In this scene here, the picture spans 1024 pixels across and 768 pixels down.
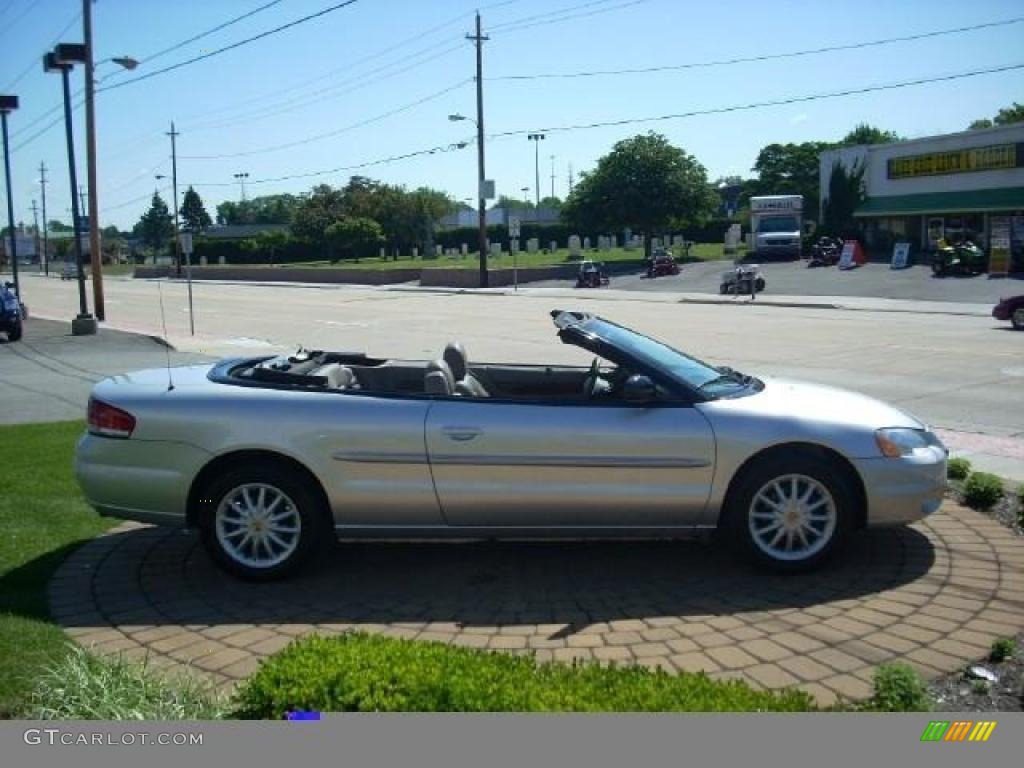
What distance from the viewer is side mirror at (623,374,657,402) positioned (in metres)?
5.00

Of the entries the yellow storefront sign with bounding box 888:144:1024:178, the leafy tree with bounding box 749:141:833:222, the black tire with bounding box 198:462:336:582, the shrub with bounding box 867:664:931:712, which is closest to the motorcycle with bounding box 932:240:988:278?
the yellow storefront sign with bounding box 888:144:1024:178

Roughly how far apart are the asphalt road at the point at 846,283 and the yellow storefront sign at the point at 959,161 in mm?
5329

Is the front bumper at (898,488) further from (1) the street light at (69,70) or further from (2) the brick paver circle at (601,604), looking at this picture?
(1) the street light at (69,70)

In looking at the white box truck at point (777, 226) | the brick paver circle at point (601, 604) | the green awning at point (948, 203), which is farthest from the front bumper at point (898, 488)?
the white box truck at point (777, 226)

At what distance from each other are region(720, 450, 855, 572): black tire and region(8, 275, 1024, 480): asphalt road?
3.08m

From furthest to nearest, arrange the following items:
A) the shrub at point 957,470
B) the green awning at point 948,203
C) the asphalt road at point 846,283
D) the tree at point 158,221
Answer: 1. the tree at point 158,221
2. the green awning at point 948,203
3. the asphalt road at point 846,283
4. the shrub at point 957,470

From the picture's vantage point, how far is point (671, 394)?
5.07 m

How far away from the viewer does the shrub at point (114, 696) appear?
10.3 feet

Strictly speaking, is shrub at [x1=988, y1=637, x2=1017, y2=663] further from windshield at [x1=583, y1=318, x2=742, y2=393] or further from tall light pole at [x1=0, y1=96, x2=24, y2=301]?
tall light pole at [x1=0, y1=96, x2=24, y2=301]

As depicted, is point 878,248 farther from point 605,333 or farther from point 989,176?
point 605,333

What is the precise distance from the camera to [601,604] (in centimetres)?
467


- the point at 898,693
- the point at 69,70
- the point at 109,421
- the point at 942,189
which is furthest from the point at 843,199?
the point at 898,693

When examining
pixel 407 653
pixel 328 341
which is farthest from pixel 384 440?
pixel 328 341

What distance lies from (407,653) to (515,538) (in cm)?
178
